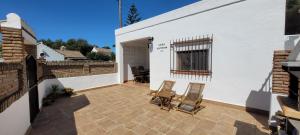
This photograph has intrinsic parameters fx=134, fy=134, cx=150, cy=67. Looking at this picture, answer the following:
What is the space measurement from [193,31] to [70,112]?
5.57 metres

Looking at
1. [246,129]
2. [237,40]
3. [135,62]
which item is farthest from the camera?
[135,62]

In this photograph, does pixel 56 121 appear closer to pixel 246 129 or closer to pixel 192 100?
pixel 192 100

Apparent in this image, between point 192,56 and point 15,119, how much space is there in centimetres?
578

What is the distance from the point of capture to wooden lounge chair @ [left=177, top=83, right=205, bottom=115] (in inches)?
175

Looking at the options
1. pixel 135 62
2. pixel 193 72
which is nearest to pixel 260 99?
pixel 193 72

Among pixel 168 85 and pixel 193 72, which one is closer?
pixel 193 72

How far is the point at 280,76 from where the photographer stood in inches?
122

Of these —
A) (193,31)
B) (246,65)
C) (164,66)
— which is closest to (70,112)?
(164,66)

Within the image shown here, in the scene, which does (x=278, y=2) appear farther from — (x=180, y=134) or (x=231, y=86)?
(x=180, y=134)

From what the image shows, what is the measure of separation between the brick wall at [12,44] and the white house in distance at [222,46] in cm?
518

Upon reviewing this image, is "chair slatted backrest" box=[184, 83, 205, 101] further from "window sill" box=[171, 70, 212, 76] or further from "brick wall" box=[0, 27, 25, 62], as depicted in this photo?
"brick wall" box=[0, 27, 25, 62]

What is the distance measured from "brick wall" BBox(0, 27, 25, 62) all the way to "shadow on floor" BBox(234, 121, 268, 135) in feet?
18.4

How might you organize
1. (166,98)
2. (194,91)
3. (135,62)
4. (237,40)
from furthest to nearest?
(135,62)
(194,91)
(166,98)
(237,40)

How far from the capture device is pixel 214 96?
5160mm
